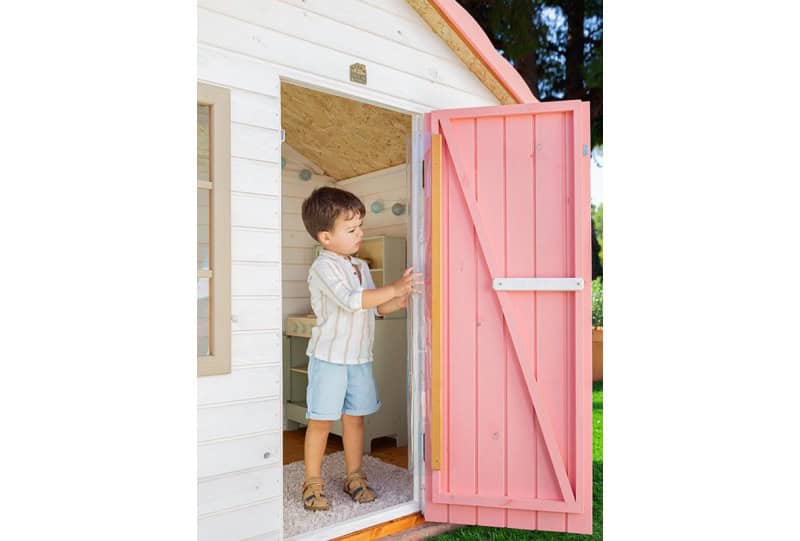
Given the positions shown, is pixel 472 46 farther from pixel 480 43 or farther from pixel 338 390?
pixel 338 390

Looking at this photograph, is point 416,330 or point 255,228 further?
point 416,330

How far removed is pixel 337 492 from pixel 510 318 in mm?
1458

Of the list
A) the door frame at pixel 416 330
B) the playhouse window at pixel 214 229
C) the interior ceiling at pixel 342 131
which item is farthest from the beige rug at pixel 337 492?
the interior ceiling at pixel 342 131

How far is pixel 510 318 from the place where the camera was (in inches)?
113

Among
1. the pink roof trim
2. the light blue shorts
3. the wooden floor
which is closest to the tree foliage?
the pink roof trim

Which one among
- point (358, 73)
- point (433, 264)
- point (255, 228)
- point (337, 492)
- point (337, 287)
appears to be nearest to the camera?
point (255, 228)

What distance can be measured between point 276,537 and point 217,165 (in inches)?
59.3

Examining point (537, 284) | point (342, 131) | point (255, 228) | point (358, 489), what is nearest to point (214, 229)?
→ point (255, 228)

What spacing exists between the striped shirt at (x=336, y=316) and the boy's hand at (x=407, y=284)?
7.1 inches

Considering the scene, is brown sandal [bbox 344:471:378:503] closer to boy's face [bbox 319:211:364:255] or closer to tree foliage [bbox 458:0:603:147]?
boy's face [bbox 319:211:364:255]

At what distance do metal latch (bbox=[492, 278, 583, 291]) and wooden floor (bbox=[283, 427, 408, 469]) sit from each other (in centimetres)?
165
